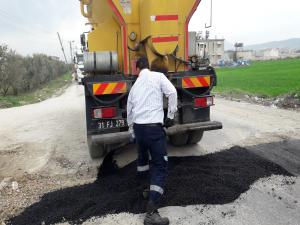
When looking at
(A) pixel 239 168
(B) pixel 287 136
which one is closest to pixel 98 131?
(A) pixel 239 168

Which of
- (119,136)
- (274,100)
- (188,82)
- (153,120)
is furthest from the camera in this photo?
(274,100)

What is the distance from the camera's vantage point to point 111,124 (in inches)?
227

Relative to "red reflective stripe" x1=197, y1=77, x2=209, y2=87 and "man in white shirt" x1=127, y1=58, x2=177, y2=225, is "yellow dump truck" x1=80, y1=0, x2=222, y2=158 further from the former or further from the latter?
"man in white shirt" x1=127, y1=58, x2=177, y2=225

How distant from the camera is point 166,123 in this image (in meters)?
4.45

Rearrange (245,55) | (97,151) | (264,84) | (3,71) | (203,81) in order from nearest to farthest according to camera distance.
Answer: (203,81)
(97,151)
(264,84)
(3,71)
(245,55)

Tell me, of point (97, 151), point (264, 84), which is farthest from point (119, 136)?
point (264, 84)

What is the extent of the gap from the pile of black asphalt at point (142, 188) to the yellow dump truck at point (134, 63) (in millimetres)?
631

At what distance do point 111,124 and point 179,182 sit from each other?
1.63 meters

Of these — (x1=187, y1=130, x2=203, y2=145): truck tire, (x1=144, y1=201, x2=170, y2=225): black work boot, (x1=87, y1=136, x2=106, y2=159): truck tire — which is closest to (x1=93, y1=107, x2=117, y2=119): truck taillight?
(x1=87, y1=136, x2=106, y2=159): truck tire

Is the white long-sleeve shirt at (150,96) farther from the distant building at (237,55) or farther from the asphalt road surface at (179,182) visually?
the distant building at (237,55)

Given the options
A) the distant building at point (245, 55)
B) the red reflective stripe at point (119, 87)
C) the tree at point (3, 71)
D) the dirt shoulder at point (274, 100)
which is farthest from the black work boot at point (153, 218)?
the distant building at point (245, 55)

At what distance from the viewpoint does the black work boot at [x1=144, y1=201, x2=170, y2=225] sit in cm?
375

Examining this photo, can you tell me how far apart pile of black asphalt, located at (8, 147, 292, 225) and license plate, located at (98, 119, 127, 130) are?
72cm

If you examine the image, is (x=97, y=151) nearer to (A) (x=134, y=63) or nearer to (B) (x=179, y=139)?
(B) (x=179, y=139)
